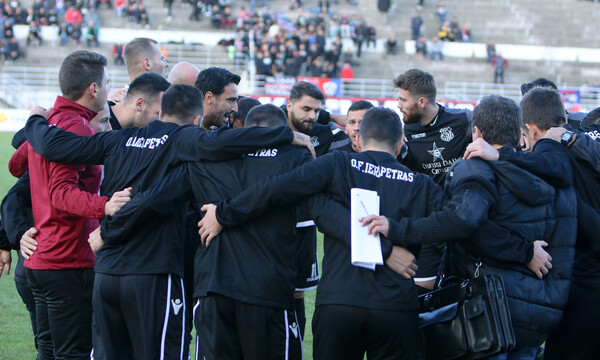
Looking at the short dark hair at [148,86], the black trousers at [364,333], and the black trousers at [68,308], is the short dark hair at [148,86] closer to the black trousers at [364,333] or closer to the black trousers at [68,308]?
the black trousers at [68,308]

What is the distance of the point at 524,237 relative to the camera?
4410 millimetres

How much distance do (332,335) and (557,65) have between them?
3779 centimetres

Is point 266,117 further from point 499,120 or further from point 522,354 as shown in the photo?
point 522,354

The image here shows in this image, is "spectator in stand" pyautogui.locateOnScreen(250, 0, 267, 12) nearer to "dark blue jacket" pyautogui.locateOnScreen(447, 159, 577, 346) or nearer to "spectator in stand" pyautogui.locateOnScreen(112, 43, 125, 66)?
"spectator in stand" pyautogui.locateOnScreen(112, 43, 125, 66)

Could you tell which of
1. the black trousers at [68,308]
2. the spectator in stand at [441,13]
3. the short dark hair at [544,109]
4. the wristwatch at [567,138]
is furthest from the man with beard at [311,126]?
the spectator in stand at [441,13]

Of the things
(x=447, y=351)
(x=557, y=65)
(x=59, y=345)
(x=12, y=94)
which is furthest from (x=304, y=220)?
(x=557, y=65)

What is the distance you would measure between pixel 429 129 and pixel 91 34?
3054 cm

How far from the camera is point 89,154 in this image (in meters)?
4.83

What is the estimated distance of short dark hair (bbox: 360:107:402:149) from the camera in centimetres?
454

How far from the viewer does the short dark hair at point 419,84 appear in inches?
254

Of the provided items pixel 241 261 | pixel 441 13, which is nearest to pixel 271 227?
pixel 241 261

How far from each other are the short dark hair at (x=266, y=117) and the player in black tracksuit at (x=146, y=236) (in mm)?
263

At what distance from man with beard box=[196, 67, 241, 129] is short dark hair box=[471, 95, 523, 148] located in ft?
6.60

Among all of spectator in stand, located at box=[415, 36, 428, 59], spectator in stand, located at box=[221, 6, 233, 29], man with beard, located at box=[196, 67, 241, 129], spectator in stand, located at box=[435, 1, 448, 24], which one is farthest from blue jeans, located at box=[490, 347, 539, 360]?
spectator in stand, located at box=[435, 1, 448, 24]
